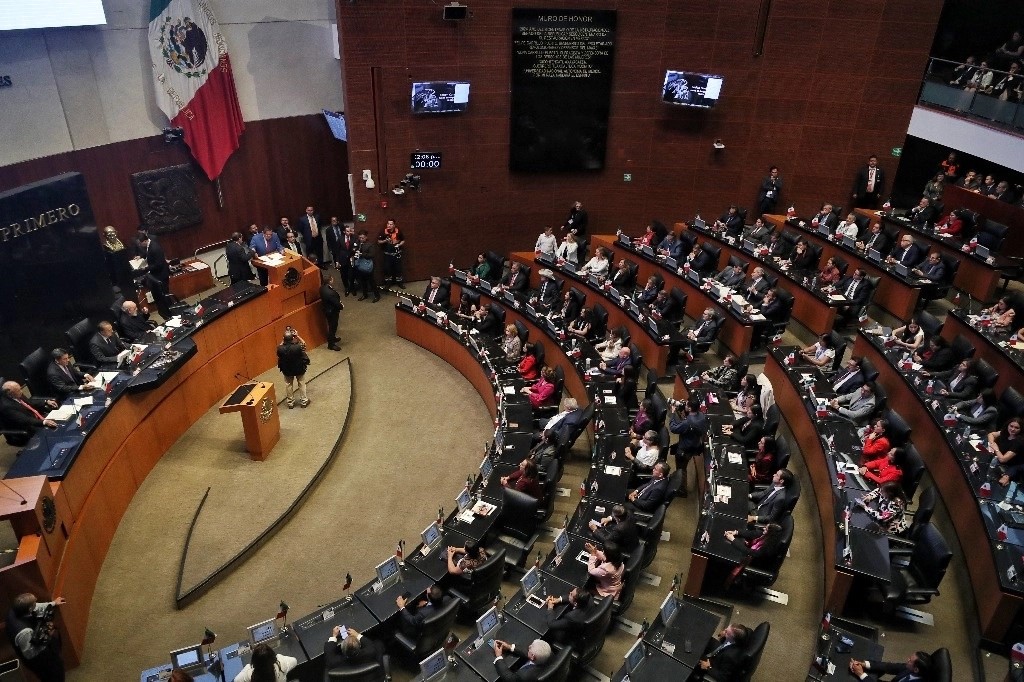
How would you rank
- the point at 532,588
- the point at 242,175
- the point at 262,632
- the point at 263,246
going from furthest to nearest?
1. the point at 242,175
2. the point at 263,246
3. the point at 532,588
4. the point at 262,632

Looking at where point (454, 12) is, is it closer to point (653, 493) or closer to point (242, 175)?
point (242, 175)

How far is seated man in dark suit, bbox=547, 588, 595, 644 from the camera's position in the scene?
6.62m

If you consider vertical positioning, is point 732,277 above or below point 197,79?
below

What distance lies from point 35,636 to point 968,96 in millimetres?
17035

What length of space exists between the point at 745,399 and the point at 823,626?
340 centimetres

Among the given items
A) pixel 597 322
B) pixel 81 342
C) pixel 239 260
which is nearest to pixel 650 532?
pixel 597 322

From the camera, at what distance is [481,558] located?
7543mm

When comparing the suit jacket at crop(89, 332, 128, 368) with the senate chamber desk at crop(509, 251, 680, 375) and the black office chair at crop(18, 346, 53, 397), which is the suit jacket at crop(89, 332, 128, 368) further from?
the senate chamber desk at crop(509, 251, 680, 375)

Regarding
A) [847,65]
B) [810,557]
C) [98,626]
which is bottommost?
[98,626]

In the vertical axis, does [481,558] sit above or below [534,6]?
below

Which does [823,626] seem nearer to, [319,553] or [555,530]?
[555,530]

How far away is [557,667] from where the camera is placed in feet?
20.0

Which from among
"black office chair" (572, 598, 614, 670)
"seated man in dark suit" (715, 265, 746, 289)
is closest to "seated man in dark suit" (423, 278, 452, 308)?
"seated man in dark suit" (715, 265, 746, 289)

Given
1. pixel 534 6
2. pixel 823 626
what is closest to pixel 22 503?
pixel 823 626
